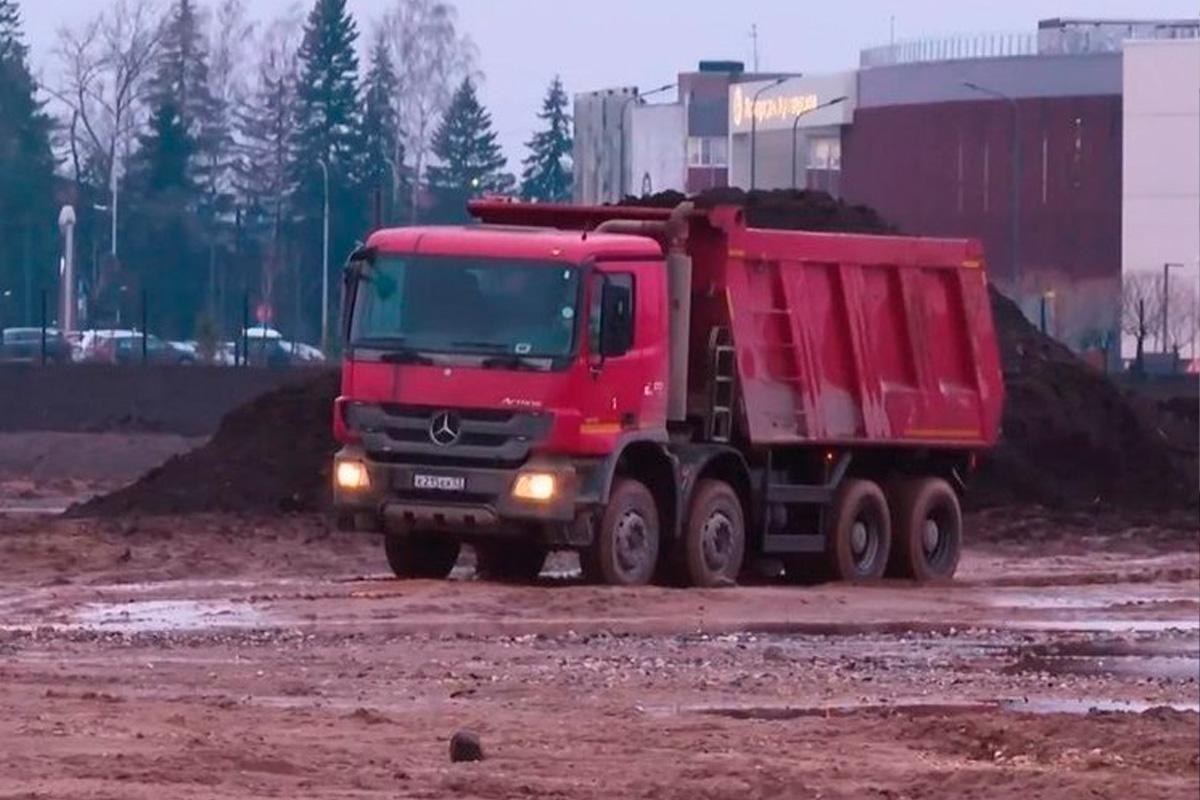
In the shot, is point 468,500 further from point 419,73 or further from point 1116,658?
point 419,73

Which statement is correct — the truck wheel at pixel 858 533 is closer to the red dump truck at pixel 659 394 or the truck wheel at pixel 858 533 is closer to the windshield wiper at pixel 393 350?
the red dump truck at pixel 659 394

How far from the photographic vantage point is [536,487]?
20.5 metres

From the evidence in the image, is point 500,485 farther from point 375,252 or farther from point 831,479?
point 831,479

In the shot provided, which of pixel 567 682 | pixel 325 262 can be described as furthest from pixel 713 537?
pixel 325 262

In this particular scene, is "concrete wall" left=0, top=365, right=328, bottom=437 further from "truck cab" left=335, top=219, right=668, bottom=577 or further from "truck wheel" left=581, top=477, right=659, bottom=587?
"truck cab" left=335, top=219, right=668, bottom=577

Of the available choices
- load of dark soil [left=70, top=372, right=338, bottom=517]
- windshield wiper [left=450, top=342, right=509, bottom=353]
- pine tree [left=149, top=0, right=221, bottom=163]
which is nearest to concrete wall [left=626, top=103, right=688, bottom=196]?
pine tree [left=149, top=0, right=221, bottom=163]

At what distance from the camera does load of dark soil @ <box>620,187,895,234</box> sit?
112 ft

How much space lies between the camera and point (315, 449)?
1234 inches

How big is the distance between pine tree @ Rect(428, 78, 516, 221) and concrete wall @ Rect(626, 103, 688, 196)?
19.7ft

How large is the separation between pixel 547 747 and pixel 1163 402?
3212cm

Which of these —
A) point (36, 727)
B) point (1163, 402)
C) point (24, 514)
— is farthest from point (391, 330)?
point (1163, 402)

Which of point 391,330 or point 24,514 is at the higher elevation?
point 391,330

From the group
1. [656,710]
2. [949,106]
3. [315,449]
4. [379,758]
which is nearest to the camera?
[379,758]

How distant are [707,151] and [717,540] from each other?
84.8 m
